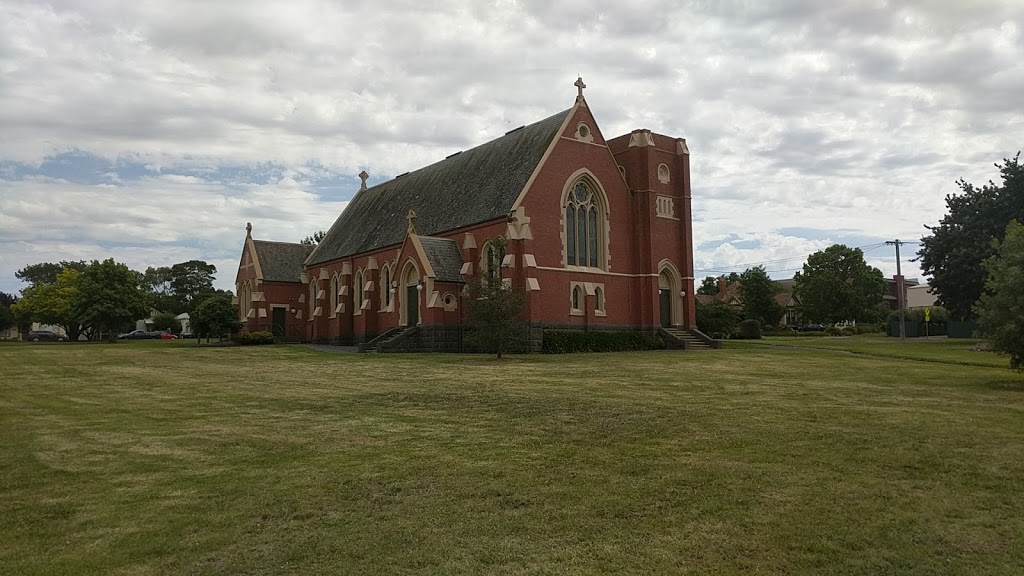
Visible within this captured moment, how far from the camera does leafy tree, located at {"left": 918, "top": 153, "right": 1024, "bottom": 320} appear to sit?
149ft

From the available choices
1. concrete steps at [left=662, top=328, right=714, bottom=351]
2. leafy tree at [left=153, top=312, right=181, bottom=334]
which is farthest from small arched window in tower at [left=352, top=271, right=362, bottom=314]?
leafy tree at [left=153, top=312, right=181, bottom=334]

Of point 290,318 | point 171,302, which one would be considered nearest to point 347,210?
point 290,318

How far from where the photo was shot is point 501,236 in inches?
1410

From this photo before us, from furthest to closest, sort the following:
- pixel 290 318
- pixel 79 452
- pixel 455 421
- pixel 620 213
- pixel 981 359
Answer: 1. pixel 290 318
2. pixel 620 213
3. pixel 981 359
4. pixel 455 421
5. pixel 79 452

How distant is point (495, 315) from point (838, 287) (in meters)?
67.7

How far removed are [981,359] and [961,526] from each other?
27.8 meters

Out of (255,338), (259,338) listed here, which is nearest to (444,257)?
(259,338)

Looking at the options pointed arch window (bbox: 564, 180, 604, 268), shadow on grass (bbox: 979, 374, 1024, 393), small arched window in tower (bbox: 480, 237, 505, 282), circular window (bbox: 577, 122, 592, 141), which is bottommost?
shadow on grass (bbox: 979, 374, 1024, 393)

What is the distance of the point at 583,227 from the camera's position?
129 ft

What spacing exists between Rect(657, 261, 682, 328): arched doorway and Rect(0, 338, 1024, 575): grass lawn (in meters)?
24.7

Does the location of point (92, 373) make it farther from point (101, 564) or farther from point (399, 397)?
point (101, 564)

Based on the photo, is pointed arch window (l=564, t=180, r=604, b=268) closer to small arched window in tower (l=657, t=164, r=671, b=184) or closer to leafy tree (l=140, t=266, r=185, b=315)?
small arched window in tower (l=657, t=164, r=671, b=184)

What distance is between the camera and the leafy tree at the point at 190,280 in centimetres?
11769

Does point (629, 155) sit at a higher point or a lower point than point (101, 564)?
higher
